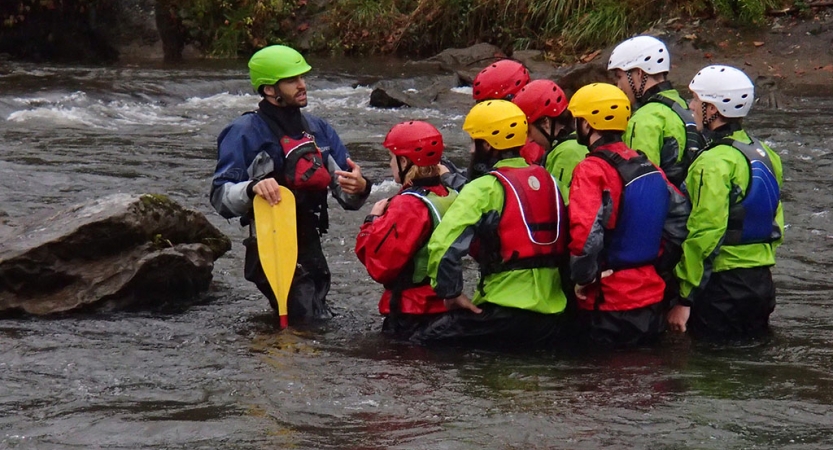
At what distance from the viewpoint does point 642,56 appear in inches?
266

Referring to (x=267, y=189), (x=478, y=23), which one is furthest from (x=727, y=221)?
(x=478, y=23)

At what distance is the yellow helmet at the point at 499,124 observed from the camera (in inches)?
232

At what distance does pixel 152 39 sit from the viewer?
23.4 meters

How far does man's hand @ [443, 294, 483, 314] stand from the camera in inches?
235

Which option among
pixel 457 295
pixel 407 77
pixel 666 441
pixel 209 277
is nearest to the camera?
pixel 666 441

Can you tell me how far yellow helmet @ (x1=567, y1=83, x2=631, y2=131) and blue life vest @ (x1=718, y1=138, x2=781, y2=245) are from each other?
0.61 m

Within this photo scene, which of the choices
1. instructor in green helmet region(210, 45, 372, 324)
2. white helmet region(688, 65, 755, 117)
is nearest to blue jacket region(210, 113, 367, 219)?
instructor in green helmet region(210, 45, 372, 324)

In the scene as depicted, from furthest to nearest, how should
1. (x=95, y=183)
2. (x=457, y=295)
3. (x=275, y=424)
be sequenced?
(x=95, y=183) → (x=457, y=295) → (x=275, y=424)

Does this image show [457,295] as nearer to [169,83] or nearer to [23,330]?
[23,330]

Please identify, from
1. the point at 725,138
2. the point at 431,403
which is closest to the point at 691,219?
the point at 725,138

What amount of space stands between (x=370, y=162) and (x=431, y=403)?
7.49 m

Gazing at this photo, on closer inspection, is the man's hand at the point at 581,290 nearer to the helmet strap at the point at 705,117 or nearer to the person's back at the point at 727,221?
the person's back at the point at 727,221

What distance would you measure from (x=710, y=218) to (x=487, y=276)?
47.2 inches

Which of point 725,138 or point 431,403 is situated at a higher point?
point 725,138
